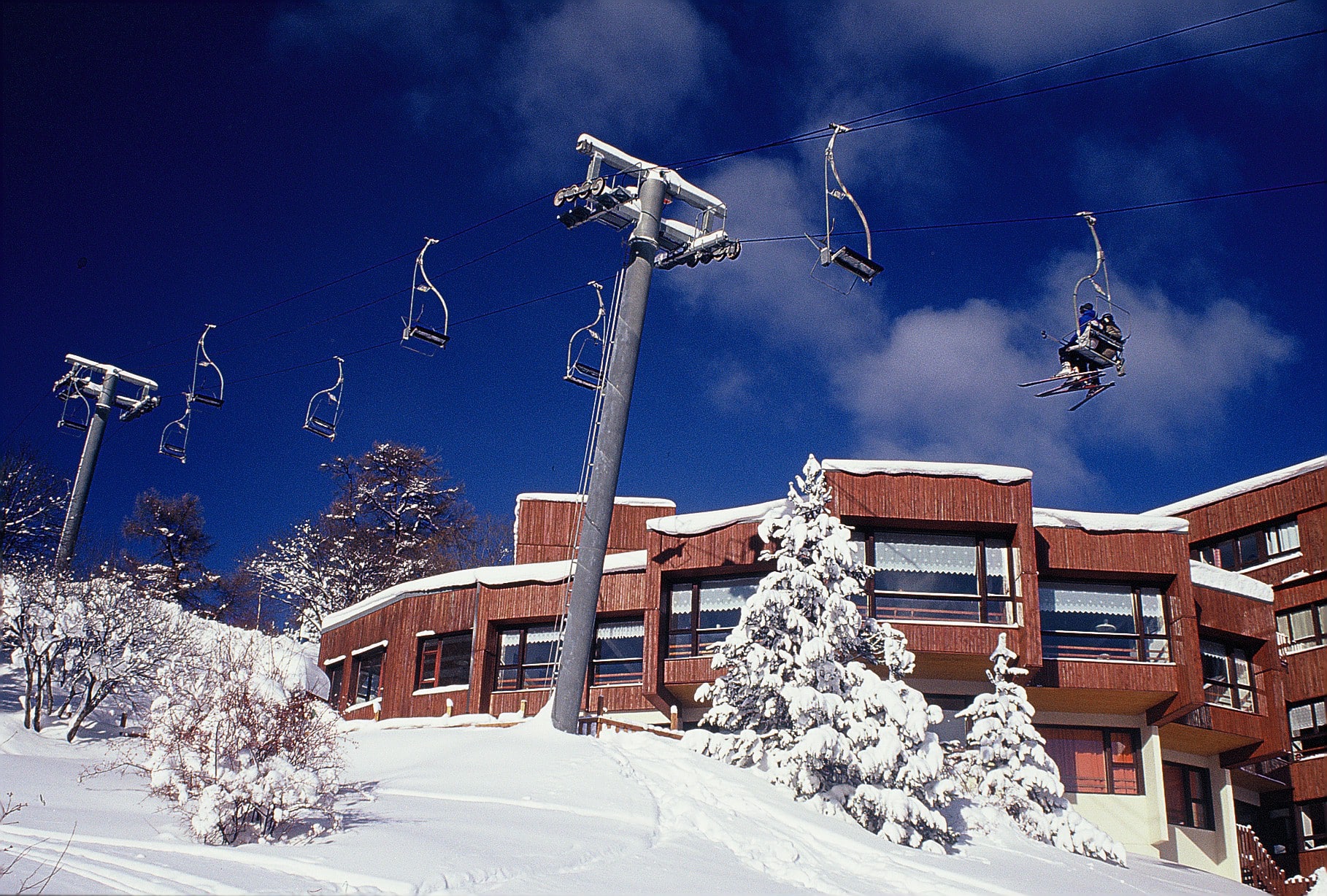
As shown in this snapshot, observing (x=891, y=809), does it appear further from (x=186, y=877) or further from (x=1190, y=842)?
(x=1190, y=842)

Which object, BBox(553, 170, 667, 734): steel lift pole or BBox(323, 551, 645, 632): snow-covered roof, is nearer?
BBox(553, 170, 667, 734): steel lift pole

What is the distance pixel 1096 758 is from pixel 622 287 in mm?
15626

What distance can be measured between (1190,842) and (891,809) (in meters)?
13.8

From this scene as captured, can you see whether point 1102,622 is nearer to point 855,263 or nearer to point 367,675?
point 855,263

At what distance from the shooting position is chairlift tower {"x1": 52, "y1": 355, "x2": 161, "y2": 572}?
30375mm

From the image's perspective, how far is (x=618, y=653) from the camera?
2736cm

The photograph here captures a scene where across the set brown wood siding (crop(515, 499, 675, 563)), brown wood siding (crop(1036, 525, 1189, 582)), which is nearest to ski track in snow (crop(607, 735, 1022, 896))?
brown wood siding (crop(1036, 525, 1189, 582))

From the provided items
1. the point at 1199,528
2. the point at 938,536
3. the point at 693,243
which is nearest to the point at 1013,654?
the point at 938,536

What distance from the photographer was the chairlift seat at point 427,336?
20.2 m

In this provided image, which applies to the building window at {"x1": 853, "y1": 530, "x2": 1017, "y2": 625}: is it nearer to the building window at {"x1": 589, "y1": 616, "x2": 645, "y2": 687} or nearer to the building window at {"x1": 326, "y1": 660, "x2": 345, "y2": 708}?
the building window at {"x1": 589, "y1": 616, "x2": 645, "y2": 687}

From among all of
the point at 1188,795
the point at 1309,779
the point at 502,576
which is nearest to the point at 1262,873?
the point at 1188,795

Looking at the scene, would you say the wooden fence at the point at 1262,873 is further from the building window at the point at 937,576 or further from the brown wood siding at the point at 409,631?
the brown wood siding at the point at 409,631

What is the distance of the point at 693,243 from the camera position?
21781 mm

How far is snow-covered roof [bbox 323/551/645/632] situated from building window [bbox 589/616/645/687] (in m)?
1.45
